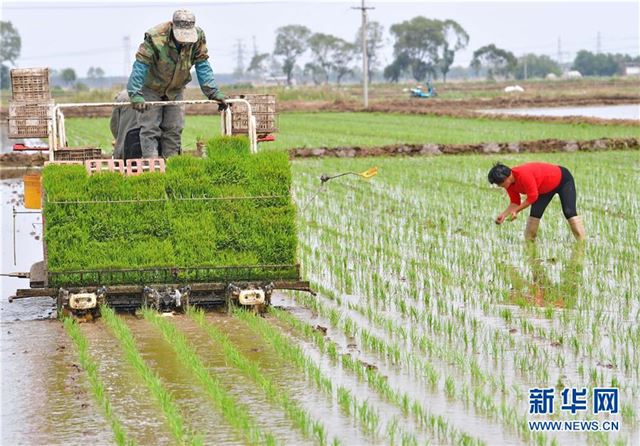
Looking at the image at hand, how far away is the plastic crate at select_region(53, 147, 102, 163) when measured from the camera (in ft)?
29.8

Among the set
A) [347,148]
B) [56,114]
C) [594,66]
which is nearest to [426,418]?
[56,114]

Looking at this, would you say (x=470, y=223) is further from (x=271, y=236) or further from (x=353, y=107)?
(x=353, y=107)

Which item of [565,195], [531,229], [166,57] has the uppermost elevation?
[166,57]

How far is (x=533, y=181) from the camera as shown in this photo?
995cm

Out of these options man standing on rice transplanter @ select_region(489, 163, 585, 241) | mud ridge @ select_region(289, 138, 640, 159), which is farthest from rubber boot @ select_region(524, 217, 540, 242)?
mud ridge @ select_region(289, 138, 640, 159)

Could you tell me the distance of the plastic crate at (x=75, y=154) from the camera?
29.8 feet

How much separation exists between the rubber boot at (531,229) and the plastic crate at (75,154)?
3974 mm

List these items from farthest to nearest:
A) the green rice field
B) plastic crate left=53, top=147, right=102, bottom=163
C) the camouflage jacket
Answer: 1. the green rice field
2. plastic crate left=53, top=147, right=102, bottom=163
3. the camouflage jacket

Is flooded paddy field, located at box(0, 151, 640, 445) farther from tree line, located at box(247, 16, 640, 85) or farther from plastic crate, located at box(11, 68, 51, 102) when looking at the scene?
tree line, located at box(247, 16, 640, 85)

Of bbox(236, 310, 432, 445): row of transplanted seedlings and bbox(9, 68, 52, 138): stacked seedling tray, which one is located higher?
bbox(9, 68, 52, 138): stacked seedling tray

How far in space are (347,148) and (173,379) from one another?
1634cm

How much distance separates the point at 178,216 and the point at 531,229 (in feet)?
12.6

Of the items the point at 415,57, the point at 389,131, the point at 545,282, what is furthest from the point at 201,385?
the point at 415,57

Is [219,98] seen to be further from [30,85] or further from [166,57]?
[30,85]
